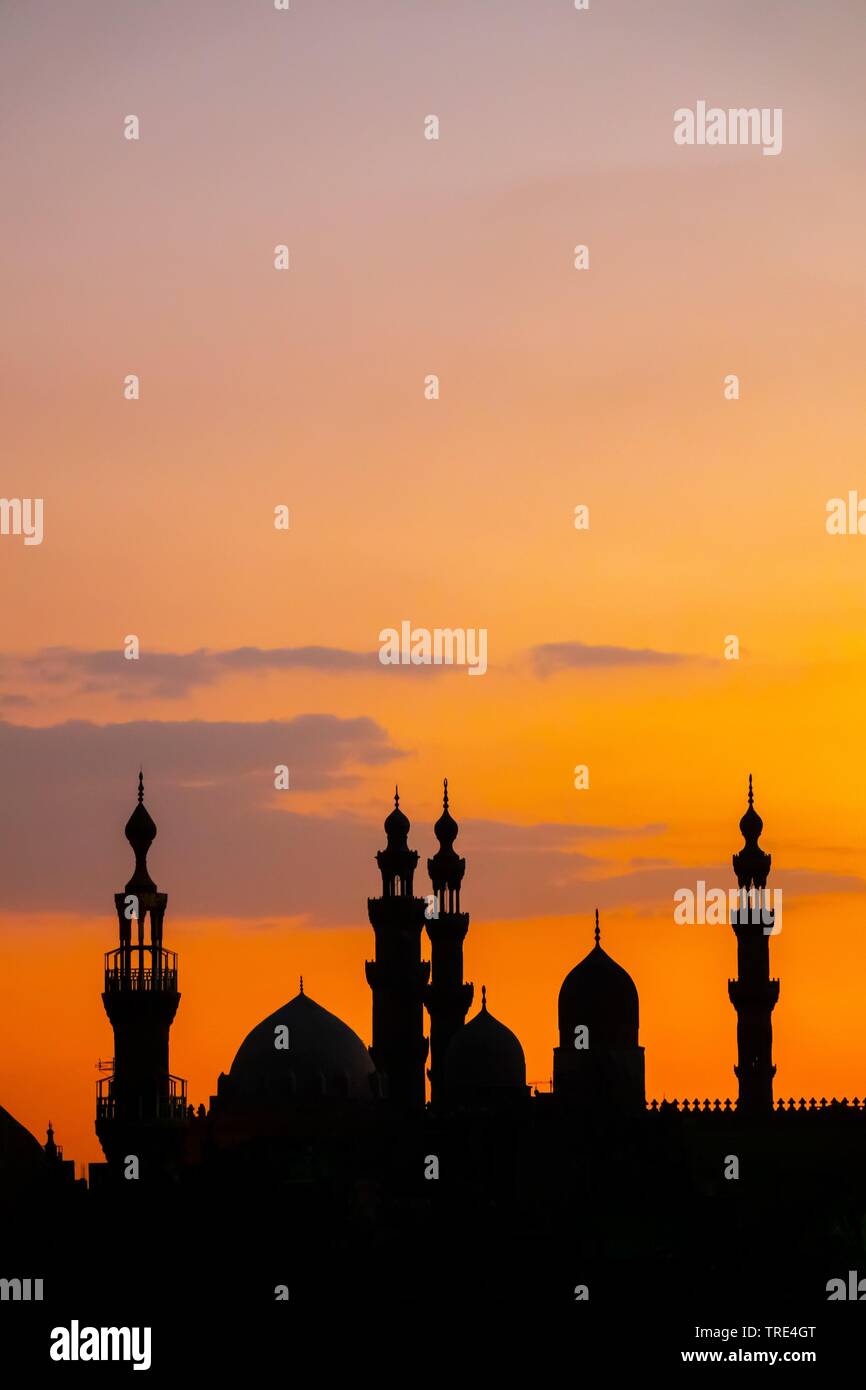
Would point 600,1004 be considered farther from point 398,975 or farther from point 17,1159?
point 17,1159

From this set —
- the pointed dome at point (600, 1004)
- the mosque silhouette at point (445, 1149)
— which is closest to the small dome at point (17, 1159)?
the mosque silhouette at point (445, 1149)

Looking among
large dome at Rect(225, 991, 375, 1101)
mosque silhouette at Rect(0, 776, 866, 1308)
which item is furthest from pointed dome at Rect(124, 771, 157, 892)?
large dome at Rect(225, 991, 375, 1101)

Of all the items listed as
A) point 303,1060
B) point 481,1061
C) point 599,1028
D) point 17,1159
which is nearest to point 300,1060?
point 303,1060

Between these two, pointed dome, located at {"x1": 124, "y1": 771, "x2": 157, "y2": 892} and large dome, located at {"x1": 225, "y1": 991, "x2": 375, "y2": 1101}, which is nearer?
pointed dome, located at {"x1": 124, "y1": 771, "x2": 157, "y2": 892}

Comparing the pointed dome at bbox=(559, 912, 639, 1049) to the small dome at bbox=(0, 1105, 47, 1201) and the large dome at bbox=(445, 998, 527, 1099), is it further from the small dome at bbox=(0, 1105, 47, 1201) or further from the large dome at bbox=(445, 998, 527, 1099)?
the small dome at bbox=(0, 1105, 47, 1201)

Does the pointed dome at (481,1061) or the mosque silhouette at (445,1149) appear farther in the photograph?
the pointed dome at (481,1061)

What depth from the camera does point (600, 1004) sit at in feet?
290

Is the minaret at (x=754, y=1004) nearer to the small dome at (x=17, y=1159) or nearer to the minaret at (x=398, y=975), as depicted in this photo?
the minaret at (x=398, y=975)

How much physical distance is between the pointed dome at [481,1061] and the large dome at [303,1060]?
287cm

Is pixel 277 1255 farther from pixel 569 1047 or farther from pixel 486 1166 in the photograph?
pixel 569 1047

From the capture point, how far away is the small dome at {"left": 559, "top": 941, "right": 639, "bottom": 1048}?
88438mm

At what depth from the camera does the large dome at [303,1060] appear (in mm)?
89000

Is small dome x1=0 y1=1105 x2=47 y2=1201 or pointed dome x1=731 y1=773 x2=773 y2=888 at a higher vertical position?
pointed dome x1=731 y1=773 x2=773 y2=888
